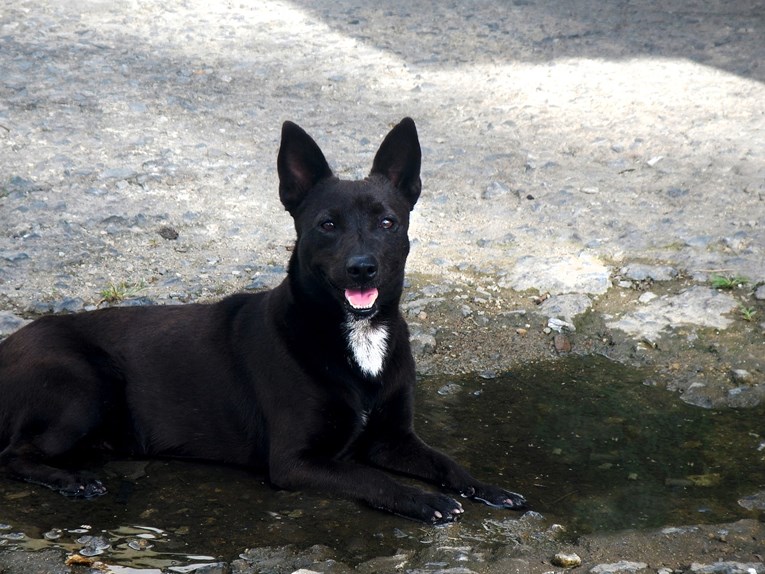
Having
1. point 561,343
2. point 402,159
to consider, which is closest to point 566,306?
point 561,343

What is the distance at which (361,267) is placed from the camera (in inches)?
158

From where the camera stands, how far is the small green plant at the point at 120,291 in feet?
18.4

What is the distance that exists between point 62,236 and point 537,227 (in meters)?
2.75

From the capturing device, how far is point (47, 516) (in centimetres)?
375

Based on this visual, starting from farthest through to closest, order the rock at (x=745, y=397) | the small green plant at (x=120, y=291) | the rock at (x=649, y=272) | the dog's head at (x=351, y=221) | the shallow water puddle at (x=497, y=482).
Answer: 1. the rock at (x=649, y=272)
2. the small green plant at (x=120, y=291)
3. the rock at (x=745, y=397)
4. the dog's head at (x=351, y=221)
5. the shallow water puddle at (x=497, y=482)

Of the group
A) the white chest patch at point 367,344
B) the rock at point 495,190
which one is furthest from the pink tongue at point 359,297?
the rock at point 495,190

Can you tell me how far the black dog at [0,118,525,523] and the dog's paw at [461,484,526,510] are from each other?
1cm

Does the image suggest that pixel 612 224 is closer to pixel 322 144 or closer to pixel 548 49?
pixel 322 144

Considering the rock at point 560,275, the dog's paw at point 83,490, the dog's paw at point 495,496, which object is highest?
the rock at point 560,275

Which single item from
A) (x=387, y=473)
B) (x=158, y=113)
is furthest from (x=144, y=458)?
(x=158, y=113)

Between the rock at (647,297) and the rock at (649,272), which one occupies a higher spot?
the rock at (649,272)

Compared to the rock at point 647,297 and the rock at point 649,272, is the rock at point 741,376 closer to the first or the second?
the rock at point 647,297

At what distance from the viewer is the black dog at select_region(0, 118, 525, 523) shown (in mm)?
4094

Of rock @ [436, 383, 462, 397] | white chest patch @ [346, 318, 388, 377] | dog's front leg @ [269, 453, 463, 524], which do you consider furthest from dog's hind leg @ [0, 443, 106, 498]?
rock @ [436, 383, 462, 397]
